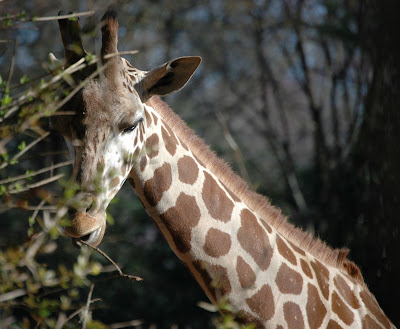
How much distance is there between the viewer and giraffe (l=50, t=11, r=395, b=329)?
8.82 feet

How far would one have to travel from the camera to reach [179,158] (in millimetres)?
2928

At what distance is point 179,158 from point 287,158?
178 inches

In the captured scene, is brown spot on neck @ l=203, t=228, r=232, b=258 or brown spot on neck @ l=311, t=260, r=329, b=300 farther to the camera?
→ brown spot on neck @ l=311, t=260, r=329, b=300

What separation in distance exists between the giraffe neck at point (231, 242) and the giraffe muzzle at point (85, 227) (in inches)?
12.1

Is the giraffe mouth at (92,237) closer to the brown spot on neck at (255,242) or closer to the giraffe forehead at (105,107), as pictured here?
the giraffe forehead at (105,107)

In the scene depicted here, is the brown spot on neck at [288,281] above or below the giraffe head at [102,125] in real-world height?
below

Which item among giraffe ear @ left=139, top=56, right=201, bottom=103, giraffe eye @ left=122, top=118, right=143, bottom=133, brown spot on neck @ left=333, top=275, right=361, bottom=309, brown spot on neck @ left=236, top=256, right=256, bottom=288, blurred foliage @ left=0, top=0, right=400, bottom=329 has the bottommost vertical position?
blurred foliage @ left=0, top=0, right=400, bottom=329

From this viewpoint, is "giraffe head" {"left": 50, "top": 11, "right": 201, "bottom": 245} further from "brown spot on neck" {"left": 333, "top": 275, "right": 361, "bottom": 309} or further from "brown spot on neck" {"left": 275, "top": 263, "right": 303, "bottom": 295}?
"brown spot on neck" {"left": 333, "top": 275, "right": 361, "bottom": 309}

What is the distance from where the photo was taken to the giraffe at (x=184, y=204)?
106 inches

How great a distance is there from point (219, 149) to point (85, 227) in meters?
6.11

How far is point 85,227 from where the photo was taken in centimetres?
255

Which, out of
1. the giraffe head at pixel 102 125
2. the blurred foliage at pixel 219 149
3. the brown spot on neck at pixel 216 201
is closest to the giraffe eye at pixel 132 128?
the giraffe head at pixel 102 125

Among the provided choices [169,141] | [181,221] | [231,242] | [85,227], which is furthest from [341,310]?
[85,227]

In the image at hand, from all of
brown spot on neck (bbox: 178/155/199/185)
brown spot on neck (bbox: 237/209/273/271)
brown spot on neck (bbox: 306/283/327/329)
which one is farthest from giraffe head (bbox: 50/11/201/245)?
brown spot on neck (bbox: 306/283/327/329)
